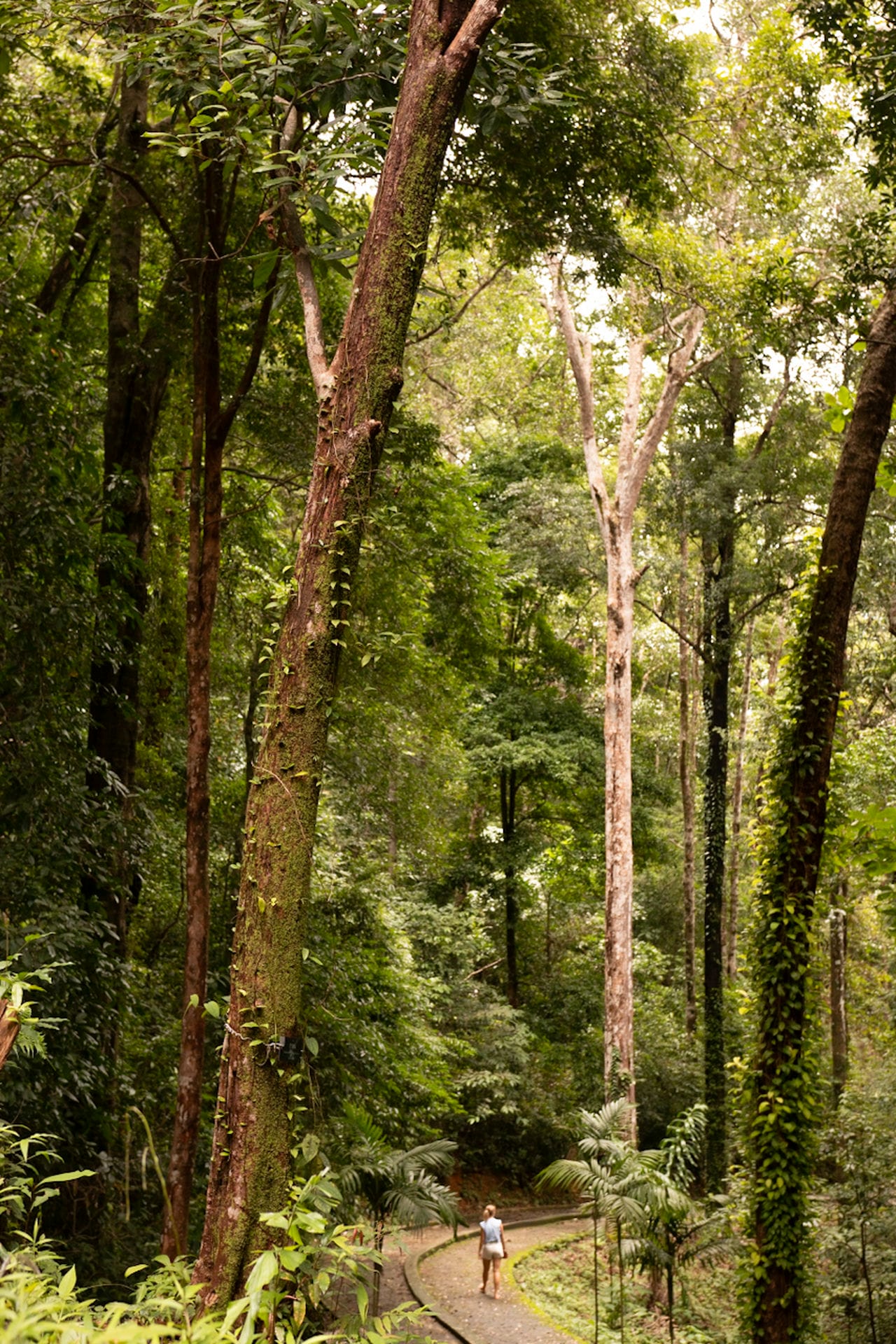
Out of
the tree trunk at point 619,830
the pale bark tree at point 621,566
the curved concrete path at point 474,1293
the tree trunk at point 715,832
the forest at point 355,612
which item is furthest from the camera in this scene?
the tree trunk at point 715,832

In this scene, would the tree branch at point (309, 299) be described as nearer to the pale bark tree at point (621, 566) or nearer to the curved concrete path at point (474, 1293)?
the curved concrete path at point (474, 1293)

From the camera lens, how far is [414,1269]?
14016 millimetres

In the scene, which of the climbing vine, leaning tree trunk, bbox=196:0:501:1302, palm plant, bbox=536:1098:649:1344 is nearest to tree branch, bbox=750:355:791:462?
the climbing vine

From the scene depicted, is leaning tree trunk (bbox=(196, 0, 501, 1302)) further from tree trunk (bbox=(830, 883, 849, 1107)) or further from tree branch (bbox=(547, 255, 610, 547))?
tree trunk (bbox=(830, 883, 849, 1107))

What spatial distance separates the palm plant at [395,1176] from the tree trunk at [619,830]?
519 centimetres

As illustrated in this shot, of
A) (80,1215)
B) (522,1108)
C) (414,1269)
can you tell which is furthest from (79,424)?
(522,1108)

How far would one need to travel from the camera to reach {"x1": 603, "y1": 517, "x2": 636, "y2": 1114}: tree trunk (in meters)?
13.5

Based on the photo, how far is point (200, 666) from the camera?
566 cm

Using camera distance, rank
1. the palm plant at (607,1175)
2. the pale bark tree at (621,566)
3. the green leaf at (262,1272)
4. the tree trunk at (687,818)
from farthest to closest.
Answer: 1. the tree trunk at (687,818)
2. the pale bark tree at (621,566)
3. the palm plant at (607,1175)
4. the green leaf at (262,1272)

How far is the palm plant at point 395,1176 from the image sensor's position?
286 inches

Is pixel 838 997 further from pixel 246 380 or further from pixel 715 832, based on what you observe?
pixel 246 380

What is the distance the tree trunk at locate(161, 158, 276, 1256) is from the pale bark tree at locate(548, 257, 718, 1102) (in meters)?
8.67

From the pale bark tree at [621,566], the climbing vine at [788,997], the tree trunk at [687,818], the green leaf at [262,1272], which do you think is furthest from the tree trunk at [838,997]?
the green leaf at [262,1272]

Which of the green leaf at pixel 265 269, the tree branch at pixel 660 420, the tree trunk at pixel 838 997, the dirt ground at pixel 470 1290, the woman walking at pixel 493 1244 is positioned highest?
the tree branch at pixel 660 420
